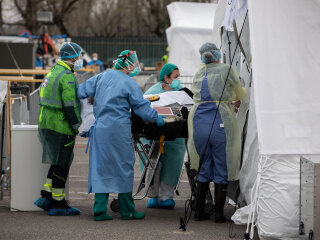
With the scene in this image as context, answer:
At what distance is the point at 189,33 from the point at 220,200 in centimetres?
1354

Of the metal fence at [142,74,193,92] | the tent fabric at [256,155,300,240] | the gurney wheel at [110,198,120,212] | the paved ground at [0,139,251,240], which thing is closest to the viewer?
the tent fabric at [256,155,300,240]

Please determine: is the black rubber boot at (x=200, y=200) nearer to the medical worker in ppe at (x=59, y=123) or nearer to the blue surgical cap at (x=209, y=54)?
the blue surgical cap at (x=209, y=54)

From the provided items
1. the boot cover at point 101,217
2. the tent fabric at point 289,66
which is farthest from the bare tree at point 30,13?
the tent fabric at point 289,66

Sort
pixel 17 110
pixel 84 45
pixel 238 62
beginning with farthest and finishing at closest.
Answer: pixel 84 45 < pixel 17 110 < pixel 238 62

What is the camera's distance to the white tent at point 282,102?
21.9 feet

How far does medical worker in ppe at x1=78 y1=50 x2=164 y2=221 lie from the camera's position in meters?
7.66

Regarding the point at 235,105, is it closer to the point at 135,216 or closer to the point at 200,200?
the point at 200,200

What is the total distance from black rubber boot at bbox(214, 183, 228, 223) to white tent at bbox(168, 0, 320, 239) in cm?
84

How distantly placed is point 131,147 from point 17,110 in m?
3.62

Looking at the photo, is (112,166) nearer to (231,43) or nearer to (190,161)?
(190,161)

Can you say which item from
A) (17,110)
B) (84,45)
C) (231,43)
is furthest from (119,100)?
(84,45)

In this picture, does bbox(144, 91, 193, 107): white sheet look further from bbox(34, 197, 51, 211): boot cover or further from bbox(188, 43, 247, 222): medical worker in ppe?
bbox(34, 197, 51, 211): boot cover

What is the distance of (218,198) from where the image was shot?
7711mm

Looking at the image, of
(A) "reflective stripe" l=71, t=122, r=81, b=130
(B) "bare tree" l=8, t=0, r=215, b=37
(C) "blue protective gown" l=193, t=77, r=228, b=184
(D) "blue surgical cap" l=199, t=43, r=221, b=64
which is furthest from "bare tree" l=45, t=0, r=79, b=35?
(C) "blue protective gown" l=193, t=77, r=228, b=184
